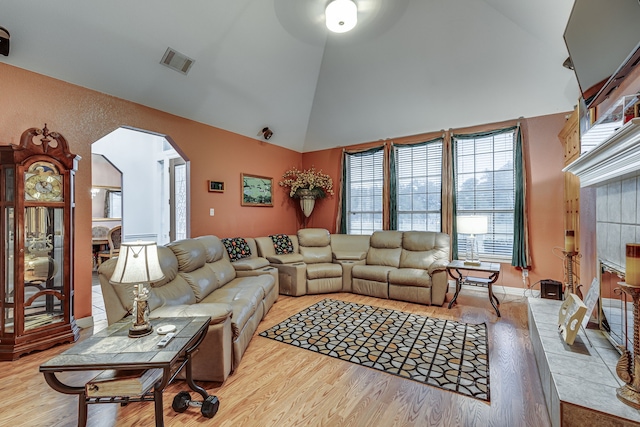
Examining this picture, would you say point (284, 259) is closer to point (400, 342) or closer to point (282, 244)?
point (282, 244)

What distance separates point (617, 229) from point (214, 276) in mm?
3501

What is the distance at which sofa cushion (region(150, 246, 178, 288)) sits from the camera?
2.52 metres

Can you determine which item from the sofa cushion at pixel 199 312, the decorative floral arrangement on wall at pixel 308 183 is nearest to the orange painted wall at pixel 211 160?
the decorative floral arrangement on wall at pixel 308 183

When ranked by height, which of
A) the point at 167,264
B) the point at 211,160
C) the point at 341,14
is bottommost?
the point at 167,264

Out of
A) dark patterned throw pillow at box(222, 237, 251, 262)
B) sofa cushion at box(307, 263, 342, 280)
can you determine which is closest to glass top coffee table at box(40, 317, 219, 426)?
dark patterned throw pillow at box(222, 237, 251, 262)

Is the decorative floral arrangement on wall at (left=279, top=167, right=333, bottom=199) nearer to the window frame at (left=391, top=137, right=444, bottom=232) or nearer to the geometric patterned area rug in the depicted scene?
the window frame at (left=391, top=137, right=444, bottom=232)

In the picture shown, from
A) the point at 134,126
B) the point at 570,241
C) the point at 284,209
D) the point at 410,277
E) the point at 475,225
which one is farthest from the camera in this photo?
the point at 284,209

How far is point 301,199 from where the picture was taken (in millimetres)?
5922

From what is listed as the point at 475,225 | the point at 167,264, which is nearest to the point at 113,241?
the point at 167,264

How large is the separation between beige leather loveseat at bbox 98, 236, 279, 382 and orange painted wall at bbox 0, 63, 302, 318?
1109mm

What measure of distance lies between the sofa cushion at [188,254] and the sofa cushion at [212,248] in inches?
8.0

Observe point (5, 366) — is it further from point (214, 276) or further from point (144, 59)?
point (144, 59)

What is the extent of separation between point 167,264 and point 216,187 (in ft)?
7.18

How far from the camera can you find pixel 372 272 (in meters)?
4.30
